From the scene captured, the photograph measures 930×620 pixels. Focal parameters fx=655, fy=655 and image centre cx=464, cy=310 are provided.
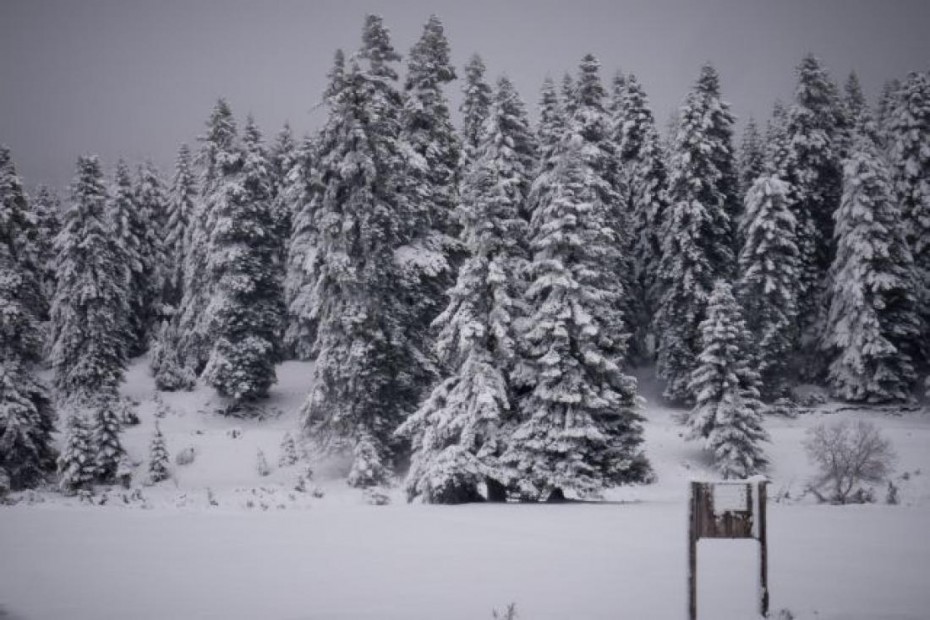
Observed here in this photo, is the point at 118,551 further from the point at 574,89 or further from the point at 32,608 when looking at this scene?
the point at 574,89

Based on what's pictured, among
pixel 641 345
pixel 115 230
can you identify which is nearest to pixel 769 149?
pixel 641 345

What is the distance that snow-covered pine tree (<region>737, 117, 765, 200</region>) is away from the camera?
1671 inches

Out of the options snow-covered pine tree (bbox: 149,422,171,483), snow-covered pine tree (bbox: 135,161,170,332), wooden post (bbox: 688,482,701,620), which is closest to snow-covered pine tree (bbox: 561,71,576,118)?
snow-covered pine tree (bbox: 149,422,171,483)

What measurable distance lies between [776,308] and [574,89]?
16.7 metres

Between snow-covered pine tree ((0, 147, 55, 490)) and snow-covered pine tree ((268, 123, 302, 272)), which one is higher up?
snow-covered pine tree ((268, 123, 302, 272))

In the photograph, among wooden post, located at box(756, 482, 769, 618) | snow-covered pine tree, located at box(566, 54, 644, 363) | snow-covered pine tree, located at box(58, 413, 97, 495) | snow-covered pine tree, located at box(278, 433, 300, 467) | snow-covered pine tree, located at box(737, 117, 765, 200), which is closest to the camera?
wooden post, located at box(756, 482, 769, 618)

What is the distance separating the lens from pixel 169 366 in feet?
133

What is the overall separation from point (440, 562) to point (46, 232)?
179 feet

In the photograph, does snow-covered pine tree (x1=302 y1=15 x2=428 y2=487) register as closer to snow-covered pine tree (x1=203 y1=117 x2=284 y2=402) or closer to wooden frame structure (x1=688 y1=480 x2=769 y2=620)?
snow-covered pine tree (x1=203 y1=117 x2=284 y2=402)

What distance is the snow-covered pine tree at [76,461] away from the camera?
25312 mm

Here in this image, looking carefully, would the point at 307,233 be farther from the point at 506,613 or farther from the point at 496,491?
the point at 506,613

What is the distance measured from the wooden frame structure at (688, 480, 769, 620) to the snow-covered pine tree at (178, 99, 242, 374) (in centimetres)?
3354

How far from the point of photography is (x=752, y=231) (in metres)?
34.6

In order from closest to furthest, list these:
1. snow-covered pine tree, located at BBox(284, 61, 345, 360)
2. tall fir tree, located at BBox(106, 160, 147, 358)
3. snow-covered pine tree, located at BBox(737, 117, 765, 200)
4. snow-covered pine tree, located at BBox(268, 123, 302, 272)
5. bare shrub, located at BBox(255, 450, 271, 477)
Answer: snow-covered pine tree, located at BBox(284, 61, 345, 360) < bare shrub, located at BBox(255, 450, 271, 477) < snow-covered pine tree, located at BBox(737, 117, 765, 200) < tall fir tree, located at BBox(106, 160, 147, 358) < snow-covered pine tree, located at BBox(268, 123, 302, 272)
